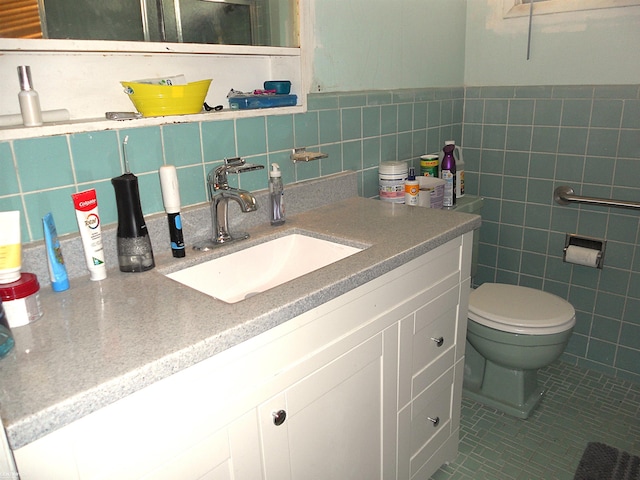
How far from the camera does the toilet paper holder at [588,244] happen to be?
202 cm

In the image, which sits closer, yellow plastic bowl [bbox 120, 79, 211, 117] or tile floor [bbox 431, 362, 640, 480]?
yellow plastic bowl [bbox 120, 79, 211, 117]

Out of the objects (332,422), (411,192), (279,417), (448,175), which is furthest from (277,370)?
(448,175)

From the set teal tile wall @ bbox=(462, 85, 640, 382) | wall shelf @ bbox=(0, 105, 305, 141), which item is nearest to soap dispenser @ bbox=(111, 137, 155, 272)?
wall shelf @ bbox=(0, 105, 305, 141)

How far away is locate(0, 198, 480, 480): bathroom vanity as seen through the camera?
0.71 m

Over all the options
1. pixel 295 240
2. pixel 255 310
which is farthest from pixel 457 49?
pixel 255 310

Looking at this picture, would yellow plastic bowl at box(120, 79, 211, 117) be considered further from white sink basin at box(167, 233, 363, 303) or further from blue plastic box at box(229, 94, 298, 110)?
white sink basin at box(167, 233, 363, 303)

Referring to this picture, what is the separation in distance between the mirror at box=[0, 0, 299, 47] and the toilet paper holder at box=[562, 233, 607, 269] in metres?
1.46

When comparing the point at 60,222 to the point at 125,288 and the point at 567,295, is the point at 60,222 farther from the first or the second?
the point at 567,295

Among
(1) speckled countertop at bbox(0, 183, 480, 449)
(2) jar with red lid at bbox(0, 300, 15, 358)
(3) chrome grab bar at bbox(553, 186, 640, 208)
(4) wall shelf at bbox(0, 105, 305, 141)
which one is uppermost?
(4) wall shelf at bbox(0, 105, 305, 141)

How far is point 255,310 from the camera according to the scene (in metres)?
0.88

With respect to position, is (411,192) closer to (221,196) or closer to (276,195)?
(276,195)

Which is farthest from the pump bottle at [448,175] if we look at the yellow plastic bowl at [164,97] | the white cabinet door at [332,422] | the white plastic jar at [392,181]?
the yellow plastic bowl at [164,97]

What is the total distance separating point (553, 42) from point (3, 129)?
6.56 feet

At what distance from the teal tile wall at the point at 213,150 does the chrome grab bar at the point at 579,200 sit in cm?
58
